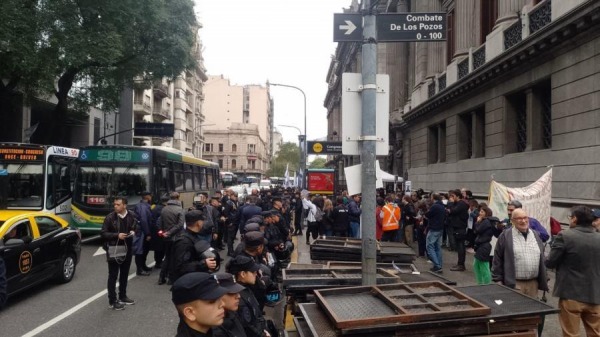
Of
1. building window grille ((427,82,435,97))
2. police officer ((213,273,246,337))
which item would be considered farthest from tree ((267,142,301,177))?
police officer ((213,273,246,337))

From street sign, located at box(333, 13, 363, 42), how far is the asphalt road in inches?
174

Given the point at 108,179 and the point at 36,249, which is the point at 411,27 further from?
the point at 108,179

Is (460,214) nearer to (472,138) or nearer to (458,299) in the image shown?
(458,299)

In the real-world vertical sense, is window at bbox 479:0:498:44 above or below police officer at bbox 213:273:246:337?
above

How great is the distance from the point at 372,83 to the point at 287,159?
371 ft

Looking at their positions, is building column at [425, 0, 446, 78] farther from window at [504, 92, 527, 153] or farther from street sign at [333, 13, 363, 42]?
street sign at [333, 13, 363, 42]

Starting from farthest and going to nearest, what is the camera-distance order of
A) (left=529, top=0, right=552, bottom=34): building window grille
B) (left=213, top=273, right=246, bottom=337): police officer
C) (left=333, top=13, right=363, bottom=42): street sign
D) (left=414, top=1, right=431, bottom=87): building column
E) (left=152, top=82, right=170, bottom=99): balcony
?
(left=152, top=82, right=170, bottom=99): balcony, (left=414, top=1, right=431, bottom=87): building column, (left=529, top=0, right=552, bottom=34): building window grille, (left=333, top=13, right=363, bottom=42): street sign, (left=213, top=273, right=246, bottom=337): police officer

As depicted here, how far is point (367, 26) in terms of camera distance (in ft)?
17.9

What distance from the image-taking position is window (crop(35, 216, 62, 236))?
8539mm

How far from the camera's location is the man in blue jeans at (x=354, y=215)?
1370cm

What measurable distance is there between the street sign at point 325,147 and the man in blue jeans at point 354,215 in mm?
11055

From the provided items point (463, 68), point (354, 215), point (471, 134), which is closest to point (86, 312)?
point (354, 215)

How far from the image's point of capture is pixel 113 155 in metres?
15.5

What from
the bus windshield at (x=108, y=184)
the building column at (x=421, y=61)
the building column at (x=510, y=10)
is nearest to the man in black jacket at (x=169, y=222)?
the bus windshield at (x=108, y=184)
